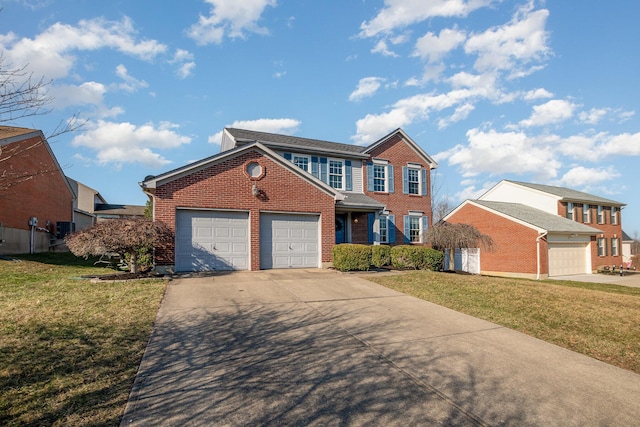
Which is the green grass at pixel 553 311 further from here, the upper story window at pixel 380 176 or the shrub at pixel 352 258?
the upper story window at pixel 380 176

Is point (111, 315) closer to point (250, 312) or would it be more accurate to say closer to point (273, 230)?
point (250, 312)

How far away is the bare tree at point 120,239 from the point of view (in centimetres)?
978

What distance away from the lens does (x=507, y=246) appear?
24578mm

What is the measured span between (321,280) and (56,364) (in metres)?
7.71

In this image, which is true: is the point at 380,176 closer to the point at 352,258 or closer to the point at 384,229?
the point at 384,229

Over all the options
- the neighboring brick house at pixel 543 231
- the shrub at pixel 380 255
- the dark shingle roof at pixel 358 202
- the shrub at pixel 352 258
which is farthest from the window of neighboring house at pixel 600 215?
the shrub at pixel 352 258

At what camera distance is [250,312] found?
7148 mm

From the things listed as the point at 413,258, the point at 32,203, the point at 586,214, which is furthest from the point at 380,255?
the point at 586,214

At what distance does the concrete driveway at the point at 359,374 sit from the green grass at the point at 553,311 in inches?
23.3

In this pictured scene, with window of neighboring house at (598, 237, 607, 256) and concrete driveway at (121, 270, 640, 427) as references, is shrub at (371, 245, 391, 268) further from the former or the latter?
window of neighboring house at (598, 237, 607, 256)

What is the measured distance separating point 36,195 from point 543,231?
30.8 metres

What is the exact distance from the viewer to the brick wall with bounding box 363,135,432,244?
71.2ft

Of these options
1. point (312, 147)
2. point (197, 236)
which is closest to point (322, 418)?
point (197, 236)

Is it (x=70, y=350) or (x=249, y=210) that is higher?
(x=249, y=210)
